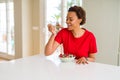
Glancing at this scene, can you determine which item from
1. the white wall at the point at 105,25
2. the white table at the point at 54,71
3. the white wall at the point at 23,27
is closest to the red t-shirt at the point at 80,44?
the white table at the point at 54,71

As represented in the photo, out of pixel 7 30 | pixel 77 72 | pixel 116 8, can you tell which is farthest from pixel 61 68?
pixel 7 30

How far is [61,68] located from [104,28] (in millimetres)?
2281

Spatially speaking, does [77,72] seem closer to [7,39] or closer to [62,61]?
[62,61]

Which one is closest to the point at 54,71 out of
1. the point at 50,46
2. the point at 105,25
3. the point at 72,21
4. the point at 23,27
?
the point at 50,46

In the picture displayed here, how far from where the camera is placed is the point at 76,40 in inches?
72.3

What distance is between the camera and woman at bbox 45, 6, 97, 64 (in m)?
1.82

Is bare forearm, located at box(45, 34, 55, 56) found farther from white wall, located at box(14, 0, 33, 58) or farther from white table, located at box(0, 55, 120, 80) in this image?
white wall, located at box(14, 0, 33, 58)

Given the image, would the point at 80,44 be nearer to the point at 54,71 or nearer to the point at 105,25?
the point at 54,71

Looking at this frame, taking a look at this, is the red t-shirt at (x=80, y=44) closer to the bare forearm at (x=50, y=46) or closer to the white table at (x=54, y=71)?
the bare forearm at (x=50, y=46)

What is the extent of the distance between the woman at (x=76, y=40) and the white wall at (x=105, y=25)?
1.62 metres

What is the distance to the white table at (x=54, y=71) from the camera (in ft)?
3.86

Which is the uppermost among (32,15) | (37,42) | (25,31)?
(32,15)

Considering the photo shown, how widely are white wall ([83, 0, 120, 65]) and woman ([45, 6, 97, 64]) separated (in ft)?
5.33

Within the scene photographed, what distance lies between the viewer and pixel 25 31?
506 cm
